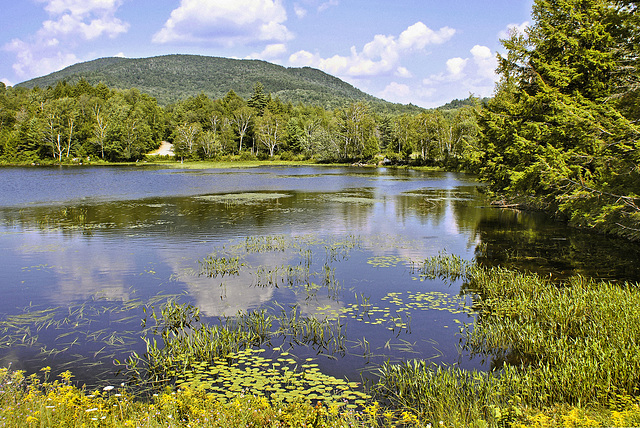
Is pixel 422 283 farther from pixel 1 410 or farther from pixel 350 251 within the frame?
pixel 1 410

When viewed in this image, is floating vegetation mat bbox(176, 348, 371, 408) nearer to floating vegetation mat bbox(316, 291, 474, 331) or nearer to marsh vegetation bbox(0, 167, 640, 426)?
marsh vegetation bbox(0, 167, 640, 426)

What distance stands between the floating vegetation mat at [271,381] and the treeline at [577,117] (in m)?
12.3

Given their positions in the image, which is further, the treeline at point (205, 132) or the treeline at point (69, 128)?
the treeline at point (69, 128)

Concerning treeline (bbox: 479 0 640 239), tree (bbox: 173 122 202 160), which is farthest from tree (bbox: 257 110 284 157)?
treeline (bbox: 479 0 640 239)

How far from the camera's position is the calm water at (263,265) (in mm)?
9898

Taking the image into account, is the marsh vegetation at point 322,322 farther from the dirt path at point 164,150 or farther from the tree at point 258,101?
the tree at point 258,101

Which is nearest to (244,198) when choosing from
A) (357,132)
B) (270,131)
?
(357,132)

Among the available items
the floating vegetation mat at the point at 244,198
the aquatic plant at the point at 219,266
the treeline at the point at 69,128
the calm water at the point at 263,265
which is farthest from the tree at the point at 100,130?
the aquatic plant at the point at 219,266

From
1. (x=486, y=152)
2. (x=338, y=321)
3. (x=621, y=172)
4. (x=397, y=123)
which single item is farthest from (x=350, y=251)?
(x=397, y=123)

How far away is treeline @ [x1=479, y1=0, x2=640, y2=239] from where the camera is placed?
16719mm

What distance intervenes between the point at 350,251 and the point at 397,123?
4051 inches

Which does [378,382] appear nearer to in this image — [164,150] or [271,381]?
[271,381]

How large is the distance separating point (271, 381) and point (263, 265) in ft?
28.8

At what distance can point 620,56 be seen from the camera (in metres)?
22.1
